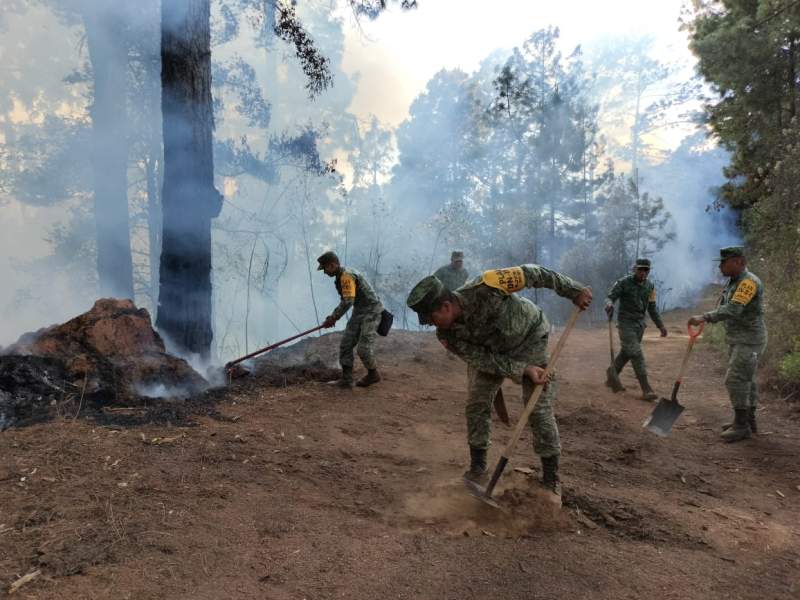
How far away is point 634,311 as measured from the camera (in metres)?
6.54

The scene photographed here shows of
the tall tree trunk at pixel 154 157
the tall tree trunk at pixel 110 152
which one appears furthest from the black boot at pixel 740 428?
the tall tree trunk at pixel 110 152

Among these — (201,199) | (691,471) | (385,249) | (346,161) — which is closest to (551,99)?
(385,249)

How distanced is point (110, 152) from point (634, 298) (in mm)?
13272

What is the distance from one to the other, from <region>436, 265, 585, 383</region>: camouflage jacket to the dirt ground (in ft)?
2.90

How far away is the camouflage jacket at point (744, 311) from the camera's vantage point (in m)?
4.72

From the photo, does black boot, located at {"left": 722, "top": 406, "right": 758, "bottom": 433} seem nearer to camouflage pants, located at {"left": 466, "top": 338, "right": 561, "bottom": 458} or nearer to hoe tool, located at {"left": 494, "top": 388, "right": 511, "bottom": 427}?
camouflage pants, located at {"left": 466, "top": 338, "right": 561, "bottom": 458}

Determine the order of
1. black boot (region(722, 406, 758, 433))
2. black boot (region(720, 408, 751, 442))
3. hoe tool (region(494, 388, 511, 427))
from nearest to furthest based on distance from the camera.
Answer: hoe tool (region(494, 388, 511, 427))
black boot (region(720, 408, 751, 442))
black boot (region(722, 406, 758, 433))

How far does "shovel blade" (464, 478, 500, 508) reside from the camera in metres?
3.09

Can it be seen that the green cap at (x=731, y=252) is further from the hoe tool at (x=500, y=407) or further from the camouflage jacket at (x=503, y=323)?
the hoe tool at (x=500, y=407)

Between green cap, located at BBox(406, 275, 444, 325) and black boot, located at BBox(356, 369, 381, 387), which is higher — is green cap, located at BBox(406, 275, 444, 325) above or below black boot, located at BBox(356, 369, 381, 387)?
above

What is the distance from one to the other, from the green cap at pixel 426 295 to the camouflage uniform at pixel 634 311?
14.1 ft

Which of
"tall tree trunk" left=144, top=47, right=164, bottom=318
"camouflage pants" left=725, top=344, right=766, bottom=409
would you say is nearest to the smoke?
"tall tree trunk" left=144, top=47, right=164, bottom=318

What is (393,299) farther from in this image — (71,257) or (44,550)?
(44,550)

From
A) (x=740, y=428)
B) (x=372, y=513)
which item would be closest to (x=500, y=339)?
(x=372, y=513)
